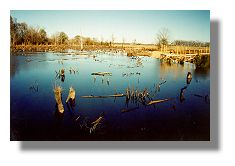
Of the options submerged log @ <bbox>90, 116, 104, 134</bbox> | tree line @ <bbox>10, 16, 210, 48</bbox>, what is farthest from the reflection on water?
tree line @ <bbox>10, 16, 210, 48</bbox>

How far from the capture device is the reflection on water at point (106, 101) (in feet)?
7.87

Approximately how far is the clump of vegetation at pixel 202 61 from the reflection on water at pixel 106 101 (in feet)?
0.15

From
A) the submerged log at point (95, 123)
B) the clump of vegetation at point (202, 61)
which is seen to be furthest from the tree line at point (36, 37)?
the clump of vegetation at point (202, 61)

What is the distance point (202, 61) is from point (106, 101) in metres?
0.71

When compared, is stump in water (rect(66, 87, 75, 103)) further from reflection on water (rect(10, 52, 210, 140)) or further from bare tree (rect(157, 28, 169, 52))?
bare tree (rect(157, 28, 169, 52))

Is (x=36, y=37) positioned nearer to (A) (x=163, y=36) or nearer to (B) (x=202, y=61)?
(A) (x=163, y=36)

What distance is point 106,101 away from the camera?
2.43m

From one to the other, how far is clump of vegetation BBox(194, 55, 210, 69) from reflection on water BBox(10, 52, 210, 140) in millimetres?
45

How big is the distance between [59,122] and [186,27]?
1.08 meters

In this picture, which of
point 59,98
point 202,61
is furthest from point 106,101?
point 202,61

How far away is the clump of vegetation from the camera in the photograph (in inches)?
94.5
